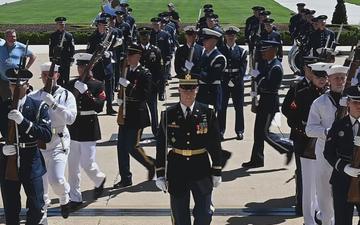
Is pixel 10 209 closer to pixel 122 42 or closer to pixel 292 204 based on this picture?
pixel 292 204

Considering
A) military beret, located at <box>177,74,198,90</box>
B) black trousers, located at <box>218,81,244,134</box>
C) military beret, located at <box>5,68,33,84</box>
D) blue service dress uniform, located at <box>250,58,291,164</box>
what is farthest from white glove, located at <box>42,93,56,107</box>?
black trousers, located at <box>218,81,244,134</box>

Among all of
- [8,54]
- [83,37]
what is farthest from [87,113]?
[83,37]

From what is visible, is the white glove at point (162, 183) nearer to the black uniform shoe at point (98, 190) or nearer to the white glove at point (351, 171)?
the white glove at point (351, 171)

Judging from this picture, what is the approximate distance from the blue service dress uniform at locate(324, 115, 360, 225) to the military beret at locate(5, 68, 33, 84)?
124 inches

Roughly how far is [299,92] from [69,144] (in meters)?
2.83

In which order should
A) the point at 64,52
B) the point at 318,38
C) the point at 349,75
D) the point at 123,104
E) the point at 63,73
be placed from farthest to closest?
the point at 318,38 < the point at 63,73 < the point at 64,52 < the point at 123,104 < the point at 349,75

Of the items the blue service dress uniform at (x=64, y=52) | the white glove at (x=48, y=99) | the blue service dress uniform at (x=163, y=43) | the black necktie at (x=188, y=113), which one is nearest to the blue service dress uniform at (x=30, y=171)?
the white glove at (x=48, y=99)

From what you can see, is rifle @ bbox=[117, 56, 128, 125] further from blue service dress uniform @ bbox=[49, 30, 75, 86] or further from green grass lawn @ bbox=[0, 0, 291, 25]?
green grass lawn @ bbox=[0, 0, 291, 25]

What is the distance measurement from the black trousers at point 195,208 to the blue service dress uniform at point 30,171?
1458mm

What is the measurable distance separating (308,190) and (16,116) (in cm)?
336

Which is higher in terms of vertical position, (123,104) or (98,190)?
(123,104)

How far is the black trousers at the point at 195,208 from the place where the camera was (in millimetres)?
6859

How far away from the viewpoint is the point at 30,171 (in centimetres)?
718

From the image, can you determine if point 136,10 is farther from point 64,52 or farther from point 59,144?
point 59,144
